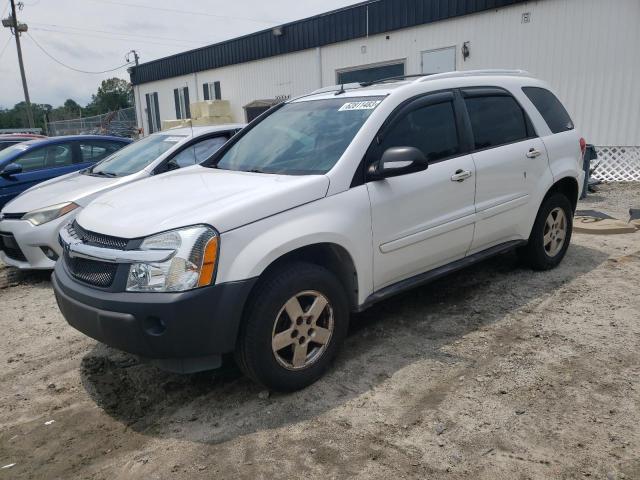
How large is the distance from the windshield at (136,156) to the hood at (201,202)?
2.48 m

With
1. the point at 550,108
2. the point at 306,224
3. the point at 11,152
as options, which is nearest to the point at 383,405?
the point at 306,224

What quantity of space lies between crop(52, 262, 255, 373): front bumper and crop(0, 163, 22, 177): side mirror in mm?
5289

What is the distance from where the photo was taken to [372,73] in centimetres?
1520

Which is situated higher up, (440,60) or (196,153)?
(440,60)

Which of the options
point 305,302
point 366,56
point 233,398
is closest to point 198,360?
point 233,398

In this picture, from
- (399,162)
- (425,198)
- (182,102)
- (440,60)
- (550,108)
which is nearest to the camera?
(399,162)

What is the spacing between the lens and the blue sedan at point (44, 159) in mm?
7207

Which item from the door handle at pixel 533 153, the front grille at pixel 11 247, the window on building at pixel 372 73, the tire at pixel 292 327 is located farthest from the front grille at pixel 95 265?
the window on building at pixel 372 73

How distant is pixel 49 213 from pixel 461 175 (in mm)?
4177

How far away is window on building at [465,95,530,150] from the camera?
4.25m

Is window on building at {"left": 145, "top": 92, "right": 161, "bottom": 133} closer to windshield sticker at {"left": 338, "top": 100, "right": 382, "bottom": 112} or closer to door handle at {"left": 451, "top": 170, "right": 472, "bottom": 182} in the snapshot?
windshield sticker at {"left": 338, "top": 100, "right": 382, "bottom": 112}

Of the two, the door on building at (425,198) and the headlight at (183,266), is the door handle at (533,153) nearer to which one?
the door on building at (425,198)

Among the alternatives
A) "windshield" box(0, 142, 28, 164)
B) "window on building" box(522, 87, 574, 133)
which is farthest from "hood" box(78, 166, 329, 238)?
"windshield" box(0, 142, 28, 164)

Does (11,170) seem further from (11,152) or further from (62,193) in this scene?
(62,193)
